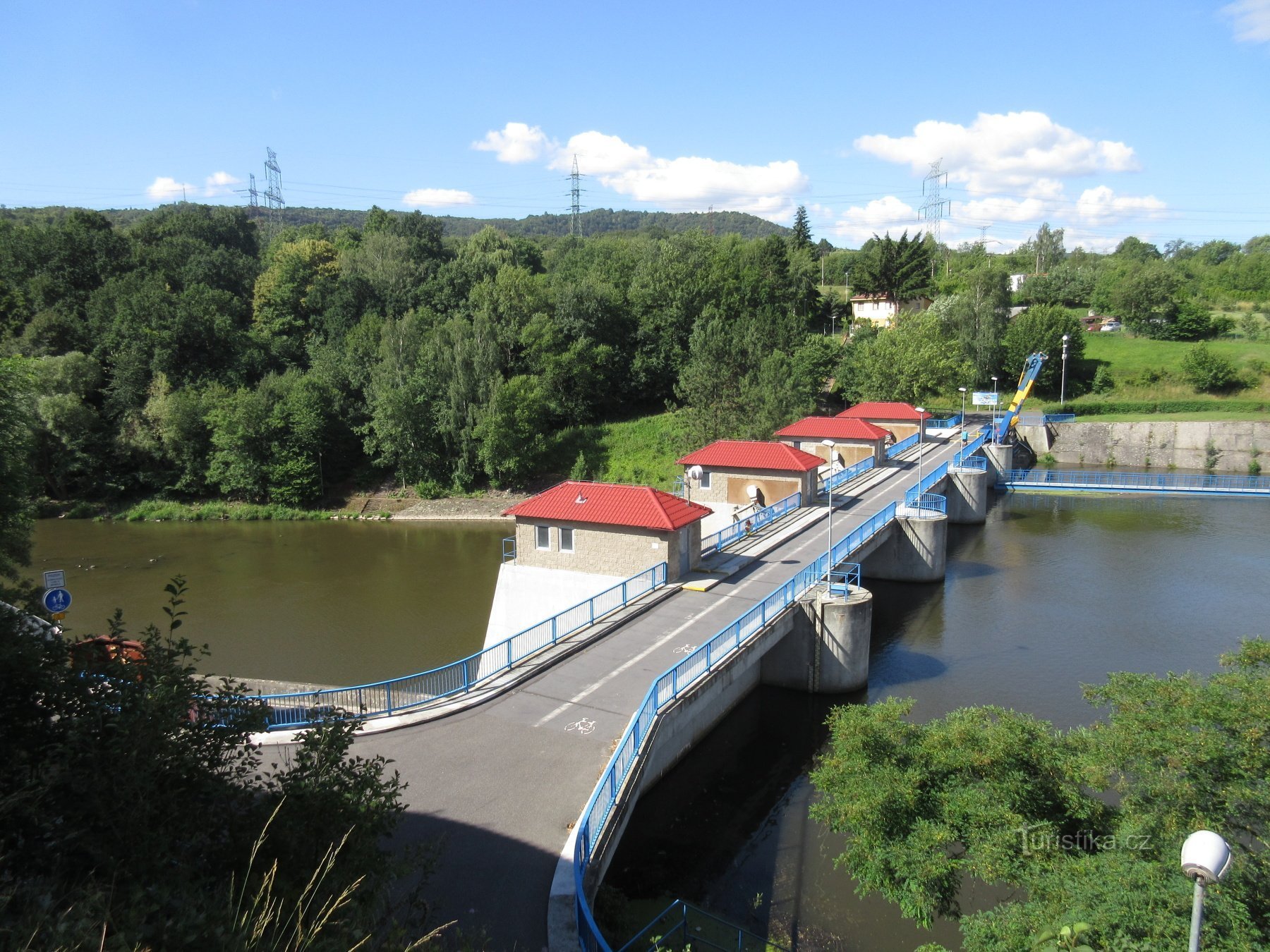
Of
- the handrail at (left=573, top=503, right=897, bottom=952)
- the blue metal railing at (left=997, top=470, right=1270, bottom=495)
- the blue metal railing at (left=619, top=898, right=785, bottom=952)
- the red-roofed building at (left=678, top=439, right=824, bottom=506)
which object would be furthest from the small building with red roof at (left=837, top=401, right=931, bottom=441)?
the blue metal railing at (left=619, top=898, right=785, bottom=952)

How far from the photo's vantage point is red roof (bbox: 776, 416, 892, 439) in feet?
143

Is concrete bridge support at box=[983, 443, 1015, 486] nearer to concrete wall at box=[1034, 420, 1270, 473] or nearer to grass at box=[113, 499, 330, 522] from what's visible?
concrete wall at box=[1034, 420, 1270, 473]

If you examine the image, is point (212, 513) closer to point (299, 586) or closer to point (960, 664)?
point (299, 586)

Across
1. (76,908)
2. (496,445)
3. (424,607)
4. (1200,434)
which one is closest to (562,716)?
(76,908)

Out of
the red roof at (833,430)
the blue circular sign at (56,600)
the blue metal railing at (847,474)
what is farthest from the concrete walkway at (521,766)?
the red roof at (833,430)

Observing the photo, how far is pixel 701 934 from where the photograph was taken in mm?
12320

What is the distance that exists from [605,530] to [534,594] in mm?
2812

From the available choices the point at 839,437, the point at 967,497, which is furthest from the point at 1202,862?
the point at 967,497

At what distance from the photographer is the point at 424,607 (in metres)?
32.5

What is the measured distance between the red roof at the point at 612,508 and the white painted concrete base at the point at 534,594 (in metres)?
1.63

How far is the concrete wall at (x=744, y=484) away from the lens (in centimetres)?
3406

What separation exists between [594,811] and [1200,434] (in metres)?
64.9

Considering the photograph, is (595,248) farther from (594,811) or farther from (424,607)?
(594,811)

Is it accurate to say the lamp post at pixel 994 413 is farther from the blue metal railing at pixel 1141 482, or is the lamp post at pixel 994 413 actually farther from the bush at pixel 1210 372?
the bush at pixel 1210 372
